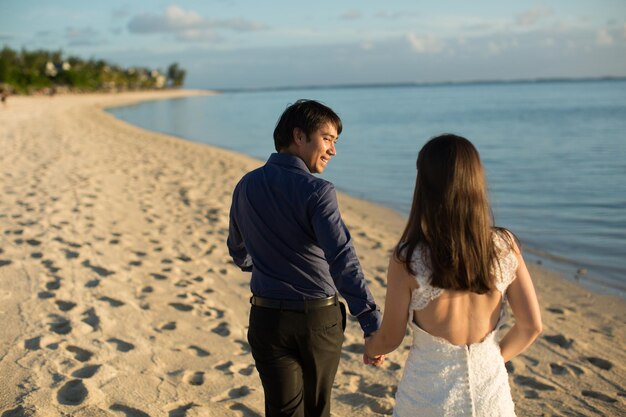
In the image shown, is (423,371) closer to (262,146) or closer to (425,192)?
(425,192)

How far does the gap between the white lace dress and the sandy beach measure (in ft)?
6.04

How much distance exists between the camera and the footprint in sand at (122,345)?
4.42m

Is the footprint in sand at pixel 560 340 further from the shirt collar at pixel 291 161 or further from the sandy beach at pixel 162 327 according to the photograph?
the shirt collar at pixel 291 161

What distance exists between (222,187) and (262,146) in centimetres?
1399

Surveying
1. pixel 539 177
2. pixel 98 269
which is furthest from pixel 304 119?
pixel 539 177

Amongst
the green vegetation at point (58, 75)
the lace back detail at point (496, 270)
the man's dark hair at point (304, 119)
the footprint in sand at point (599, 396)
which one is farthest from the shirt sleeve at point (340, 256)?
the green vegetation at point (58, 75)

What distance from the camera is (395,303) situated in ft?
6.56

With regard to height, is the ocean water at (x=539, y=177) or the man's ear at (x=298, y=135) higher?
the man's ear at (x=298, y=135)

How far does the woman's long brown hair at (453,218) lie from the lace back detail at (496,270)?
16mm

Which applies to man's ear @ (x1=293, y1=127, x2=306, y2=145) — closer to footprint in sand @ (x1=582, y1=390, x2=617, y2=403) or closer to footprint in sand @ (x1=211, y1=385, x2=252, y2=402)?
footprint in sand @ (x1=211, y1=385, x2=252, y2=402)

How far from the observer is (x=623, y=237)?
948 cm

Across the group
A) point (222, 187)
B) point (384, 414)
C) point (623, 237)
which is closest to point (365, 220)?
point (222, 187)

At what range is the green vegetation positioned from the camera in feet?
232

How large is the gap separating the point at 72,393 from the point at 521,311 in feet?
8.88
